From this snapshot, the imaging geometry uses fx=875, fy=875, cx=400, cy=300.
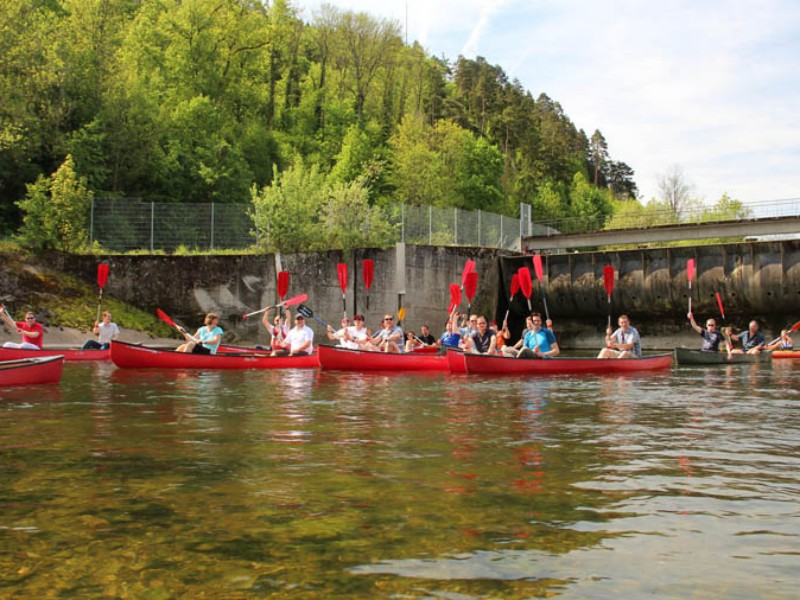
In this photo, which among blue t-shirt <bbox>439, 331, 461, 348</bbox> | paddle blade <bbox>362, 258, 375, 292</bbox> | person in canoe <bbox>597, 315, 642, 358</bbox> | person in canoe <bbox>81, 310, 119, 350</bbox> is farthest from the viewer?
paddle blade <bbox>362, 258, 375, 292</bbox>

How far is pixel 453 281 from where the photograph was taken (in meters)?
34.0

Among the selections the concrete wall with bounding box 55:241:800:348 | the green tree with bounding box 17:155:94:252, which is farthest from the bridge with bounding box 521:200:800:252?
the green tree with bounding box 17:155:94:252

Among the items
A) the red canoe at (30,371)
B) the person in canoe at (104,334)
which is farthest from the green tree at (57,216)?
the red canoe at (30,371)

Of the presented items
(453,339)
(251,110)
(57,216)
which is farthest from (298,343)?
(251,110)

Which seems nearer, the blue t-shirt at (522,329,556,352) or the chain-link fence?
the blue t-shirt at (522,329,556,352)

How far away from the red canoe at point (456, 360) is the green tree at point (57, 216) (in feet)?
61.7

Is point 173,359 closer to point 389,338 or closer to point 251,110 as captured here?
point 389,338

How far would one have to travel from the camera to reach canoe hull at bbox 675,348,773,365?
22609mm

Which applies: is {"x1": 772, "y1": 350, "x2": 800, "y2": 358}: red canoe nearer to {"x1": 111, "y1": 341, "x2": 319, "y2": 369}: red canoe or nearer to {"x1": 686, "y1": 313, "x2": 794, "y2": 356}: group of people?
{"x1": 686, "y1": 313, "x2": 794, "y2": 356}: group of people

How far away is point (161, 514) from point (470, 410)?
6.90 meters

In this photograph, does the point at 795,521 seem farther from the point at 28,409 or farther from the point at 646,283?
the point at 646,283

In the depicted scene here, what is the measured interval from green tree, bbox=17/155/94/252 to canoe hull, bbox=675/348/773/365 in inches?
863

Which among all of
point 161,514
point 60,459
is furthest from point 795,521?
point 60,459

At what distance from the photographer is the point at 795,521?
554 cm
